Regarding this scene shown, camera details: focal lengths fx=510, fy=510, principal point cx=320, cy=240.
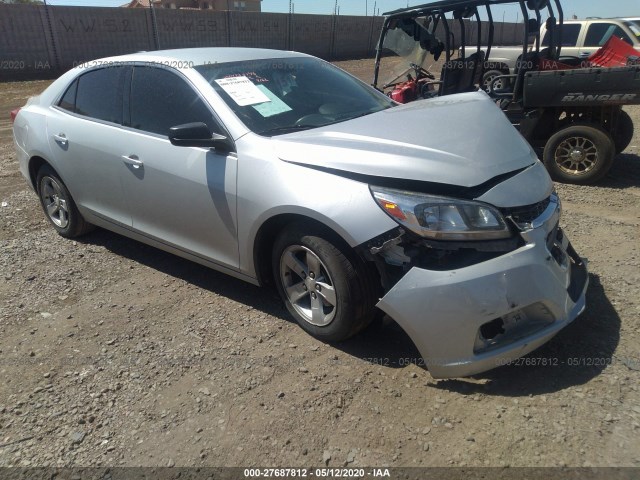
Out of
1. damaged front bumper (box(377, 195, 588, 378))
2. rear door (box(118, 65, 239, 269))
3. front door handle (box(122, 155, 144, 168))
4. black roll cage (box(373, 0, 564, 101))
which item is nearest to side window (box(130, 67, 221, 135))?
rear door (box(118, 65, 239, 269))

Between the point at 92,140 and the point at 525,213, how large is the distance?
3.20 meters

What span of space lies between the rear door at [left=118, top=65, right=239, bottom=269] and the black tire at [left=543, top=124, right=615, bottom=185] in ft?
14.6

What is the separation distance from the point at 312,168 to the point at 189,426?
1.47 meters

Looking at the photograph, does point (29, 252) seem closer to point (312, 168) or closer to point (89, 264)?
point (89, 264)

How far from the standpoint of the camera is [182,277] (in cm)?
404

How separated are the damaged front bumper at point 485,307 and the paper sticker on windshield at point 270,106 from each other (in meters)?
1.50

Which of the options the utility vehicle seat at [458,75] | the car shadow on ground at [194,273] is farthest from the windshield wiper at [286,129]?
the utility vehicle seat at [458,75]

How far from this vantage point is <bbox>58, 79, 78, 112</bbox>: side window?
14.3 feet

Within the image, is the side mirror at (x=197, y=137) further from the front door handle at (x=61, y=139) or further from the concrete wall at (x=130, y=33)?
the concrete wall at (x=130, y=33)

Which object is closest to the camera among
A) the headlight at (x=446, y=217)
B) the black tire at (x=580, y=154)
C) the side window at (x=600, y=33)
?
the headlight at (x=446, y=217)

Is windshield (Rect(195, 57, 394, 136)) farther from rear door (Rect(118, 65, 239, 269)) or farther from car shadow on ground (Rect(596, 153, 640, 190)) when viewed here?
car shadow on ground (Rect(596, 153, 640, 190))

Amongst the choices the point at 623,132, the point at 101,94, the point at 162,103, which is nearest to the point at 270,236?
the point at 162,103

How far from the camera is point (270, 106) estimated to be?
11.0 ft

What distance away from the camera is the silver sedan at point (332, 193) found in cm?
246
